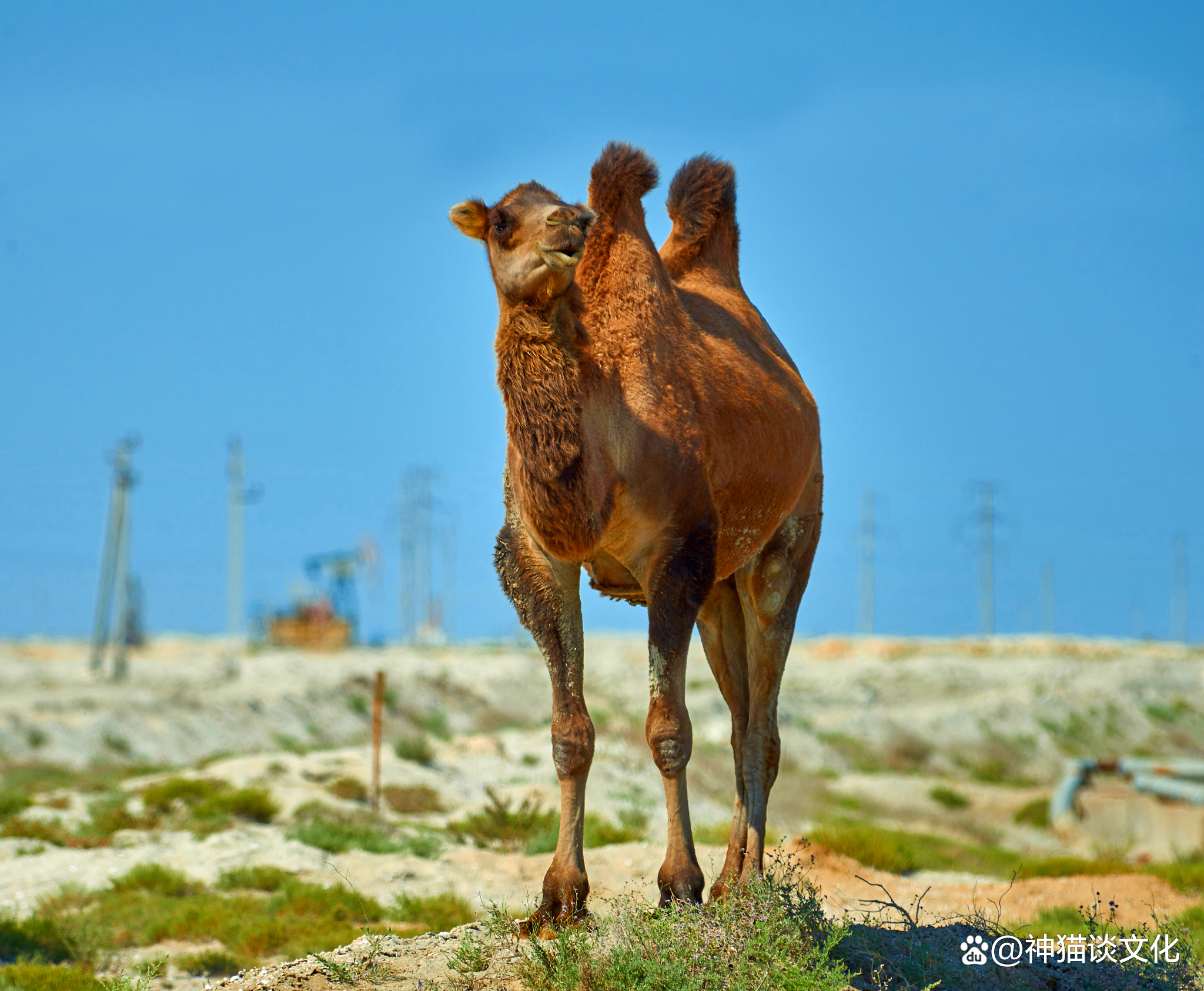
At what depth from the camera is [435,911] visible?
9125 mm

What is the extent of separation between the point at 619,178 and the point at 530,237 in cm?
123

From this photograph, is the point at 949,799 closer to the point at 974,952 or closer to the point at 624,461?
the point at 974,952

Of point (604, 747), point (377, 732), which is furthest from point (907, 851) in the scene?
point (604, 747)

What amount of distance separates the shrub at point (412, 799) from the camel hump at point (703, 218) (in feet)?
33.2

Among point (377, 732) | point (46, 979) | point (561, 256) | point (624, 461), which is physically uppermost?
point (561, 256)

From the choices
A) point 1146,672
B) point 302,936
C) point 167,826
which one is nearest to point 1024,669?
point 1146,672

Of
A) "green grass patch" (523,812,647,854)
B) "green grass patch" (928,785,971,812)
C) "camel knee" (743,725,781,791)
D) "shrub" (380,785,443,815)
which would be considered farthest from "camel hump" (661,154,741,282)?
"green grass patch" (928,785,971,812)

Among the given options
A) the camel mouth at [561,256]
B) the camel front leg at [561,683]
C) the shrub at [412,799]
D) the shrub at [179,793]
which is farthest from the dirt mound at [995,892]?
the shrub at [179,793]

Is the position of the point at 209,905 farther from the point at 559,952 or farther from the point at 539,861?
the point at 559,952

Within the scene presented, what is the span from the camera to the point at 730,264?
311 inches

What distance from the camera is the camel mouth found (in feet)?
17.1

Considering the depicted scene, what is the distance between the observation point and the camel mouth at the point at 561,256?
5.23 m

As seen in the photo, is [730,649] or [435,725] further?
[435,725]

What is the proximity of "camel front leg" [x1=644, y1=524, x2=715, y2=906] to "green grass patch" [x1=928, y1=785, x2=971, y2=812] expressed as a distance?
66.0 ft
